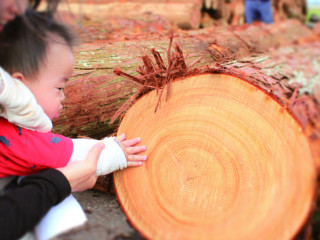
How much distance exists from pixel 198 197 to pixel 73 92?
1244 mm

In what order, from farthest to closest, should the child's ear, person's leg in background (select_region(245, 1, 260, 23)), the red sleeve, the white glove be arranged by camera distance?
1. person's leg in background (select_region(245, 1, 260, 23))
2. the white glove
3. the red sleeve
4. the child's ear

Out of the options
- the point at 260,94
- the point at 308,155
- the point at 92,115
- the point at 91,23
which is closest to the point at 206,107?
the point at 260,94

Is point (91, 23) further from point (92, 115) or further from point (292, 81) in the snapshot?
point (292, 81)

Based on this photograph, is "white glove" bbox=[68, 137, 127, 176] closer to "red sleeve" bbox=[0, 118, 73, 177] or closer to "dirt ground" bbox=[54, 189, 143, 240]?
"red sleeve" bbox=[0, 118, 73, 177]

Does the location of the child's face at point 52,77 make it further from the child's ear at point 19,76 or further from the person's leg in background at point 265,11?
the person's leg in background at point 265,11

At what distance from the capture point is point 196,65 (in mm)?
2691

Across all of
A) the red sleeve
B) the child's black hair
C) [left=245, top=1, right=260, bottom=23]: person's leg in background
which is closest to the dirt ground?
the red sleeve

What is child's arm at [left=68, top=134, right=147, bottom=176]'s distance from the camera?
1.70 m

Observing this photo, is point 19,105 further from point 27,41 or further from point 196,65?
point 196,65

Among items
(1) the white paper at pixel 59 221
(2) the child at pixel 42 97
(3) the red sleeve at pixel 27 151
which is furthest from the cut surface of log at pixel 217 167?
(3) the red sleeve at pixel 27 151

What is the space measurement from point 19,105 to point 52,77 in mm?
218

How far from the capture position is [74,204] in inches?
63.6

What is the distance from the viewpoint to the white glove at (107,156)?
170 cm

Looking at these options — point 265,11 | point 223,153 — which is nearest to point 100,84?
point 223,153
